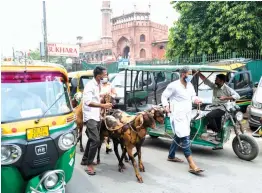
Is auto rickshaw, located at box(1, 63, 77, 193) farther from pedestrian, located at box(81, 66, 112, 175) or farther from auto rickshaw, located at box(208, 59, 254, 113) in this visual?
auto rickshaw, located at box(208, 59, 254, 113)

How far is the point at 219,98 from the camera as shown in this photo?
629 cm

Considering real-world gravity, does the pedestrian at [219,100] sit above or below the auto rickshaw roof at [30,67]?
below

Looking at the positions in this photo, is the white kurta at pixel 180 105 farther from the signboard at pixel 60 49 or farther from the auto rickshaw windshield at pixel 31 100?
the signboard at pixel 60 49

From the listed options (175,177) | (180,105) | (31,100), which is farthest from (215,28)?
(31,100)

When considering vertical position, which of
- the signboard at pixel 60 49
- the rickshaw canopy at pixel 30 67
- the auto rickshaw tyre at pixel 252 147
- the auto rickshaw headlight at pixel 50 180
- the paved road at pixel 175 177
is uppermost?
the signboard at pixel 60 49

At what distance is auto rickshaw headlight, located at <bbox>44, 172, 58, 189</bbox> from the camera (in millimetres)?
3156

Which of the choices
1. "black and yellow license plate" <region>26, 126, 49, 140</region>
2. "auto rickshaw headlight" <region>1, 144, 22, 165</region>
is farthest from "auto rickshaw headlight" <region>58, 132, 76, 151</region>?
"auto rickshaw headlight" <region>1, 144, 22, 165</region>

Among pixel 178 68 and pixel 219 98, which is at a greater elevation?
pixel 178 68

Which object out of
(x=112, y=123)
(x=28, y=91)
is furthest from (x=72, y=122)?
(x=112, y=123)

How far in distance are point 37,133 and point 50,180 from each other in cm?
55

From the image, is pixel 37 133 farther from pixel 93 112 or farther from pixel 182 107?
pixel 182 107

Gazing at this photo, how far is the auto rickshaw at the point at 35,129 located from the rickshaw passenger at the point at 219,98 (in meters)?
3.31

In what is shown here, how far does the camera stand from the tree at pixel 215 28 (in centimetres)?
1375

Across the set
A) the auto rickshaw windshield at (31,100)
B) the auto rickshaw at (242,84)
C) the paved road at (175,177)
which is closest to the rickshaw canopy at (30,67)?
the auto rickshaw windshield at (31,100)
